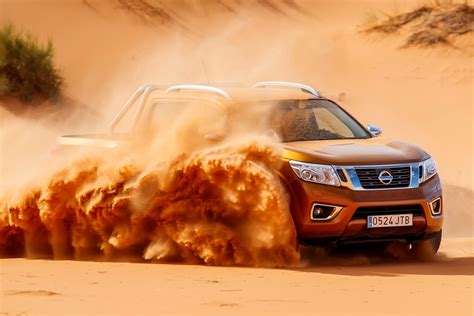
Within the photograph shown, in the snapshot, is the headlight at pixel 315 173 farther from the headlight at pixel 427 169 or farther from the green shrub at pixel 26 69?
the green shrub at pixel 26 69

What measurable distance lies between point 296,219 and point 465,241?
3606mm

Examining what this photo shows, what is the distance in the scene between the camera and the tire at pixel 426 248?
12.0 m

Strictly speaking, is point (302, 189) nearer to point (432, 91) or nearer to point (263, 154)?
point (263, 154)

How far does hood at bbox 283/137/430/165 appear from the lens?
11.2 m

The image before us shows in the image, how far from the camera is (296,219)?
11109mm

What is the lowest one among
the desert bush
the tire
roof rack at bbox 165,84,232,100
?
the tire

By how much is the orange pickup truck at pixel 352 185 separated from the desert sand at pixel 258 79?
1.06ft

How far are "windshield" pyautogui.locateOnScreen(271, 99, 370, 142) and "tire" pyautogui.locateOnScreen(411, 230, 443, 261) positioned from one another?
1205mm

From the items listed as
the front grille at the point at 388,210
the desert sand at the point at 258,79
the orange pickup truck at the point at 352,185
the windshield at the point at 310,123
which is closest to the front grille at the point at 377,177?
the orange pickup truck at the point at 352,185

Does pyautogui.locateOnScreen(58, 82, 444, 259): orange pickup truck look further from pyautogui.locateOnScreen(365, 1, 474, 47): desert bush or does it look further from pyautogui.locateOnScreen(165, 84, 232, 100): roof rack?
pyautogui.locateOnScreen(365, 1, 474, 47): desert bush

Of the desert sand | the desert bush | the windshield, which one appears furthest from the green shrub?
the windshield

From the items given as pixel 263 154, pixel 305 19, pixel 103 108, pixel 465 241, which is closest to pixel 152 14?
pixel 305 19

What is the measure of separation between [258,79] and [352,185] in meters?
14.5

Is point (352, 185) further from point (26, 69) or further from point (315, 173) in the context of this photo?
point (26, 69)
